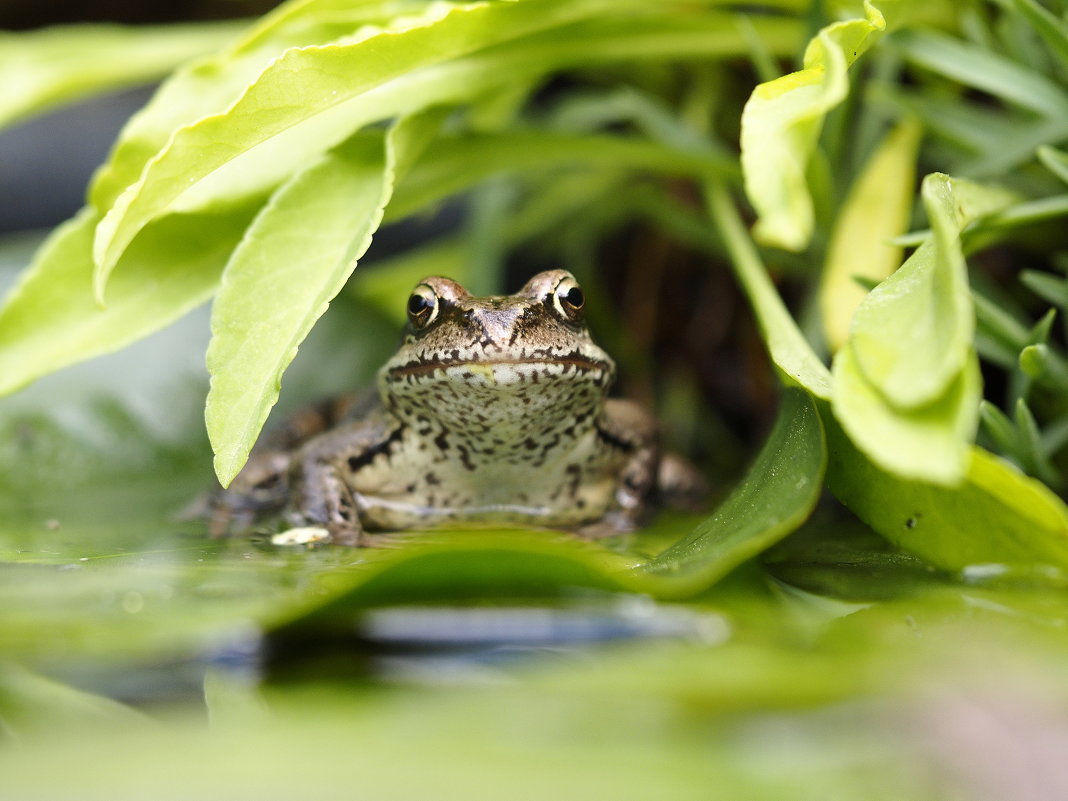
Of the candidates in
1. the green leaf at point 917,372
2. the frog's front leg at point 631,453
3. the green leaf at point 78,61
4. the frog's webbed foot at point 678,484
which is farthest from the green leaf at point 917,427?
the green leaf at point 78,61

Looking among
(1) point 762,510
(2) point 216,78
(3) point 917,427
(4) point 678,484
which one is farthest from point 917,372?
(4) point 678,484

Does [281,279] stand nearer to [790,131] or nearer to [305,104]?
[305,104]

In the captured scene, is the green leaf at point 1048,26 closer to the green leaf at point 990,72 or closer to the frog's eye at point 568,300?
the green leaf at point 990,72

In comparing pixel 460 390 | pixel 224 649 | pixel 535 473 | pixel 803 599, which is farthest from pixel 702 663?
pixel 535 473

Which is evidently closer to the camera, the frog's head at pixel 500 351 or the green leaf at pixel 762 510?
the green leaf at pixel 762 510

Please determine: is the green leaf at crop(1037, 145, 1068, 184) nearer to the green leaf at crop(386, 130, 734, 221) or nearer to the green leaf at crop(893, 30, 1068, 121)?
the green leaf at crop(893, 30, 1068, 121)

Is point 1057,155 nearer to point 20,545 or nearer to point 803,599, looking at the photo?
point 803,599
